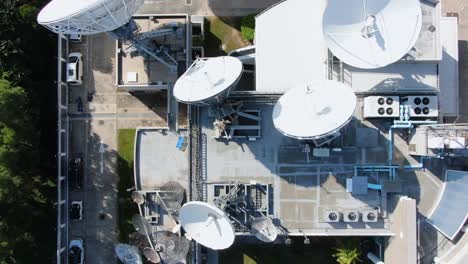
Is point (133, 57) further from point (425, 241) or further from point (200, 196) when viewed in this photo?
point (425, 241)

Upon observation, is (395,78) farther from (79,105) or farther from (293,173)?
(79,105)

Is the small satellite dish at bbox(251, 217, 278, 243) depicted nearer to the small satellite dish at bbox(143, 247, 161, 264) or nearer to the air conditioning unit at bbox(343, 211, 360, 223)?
the air conditioning unit at bbox(343, 211, 360, 223)

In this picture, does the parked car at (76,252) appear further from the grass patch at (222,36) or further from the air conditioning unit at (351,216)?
the air conditioning unit at (351,216)

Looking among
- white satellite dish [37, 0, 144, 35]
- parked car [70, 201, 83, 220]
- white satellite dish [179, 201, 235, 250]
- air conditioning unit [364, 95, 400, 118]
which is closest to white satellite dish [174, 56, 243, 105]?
white satellite dish [37, 0, 144, 35]

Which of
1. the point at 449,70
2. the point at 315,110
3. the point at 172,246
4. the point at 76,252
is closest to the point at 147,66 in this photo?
the point at 315,110

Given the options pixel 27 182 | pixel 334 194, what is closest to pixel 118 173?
pixel 27 182

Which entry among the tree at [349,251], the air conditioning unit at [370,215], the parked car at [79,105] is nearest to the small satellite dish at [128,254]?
the parked car at [79,105]
